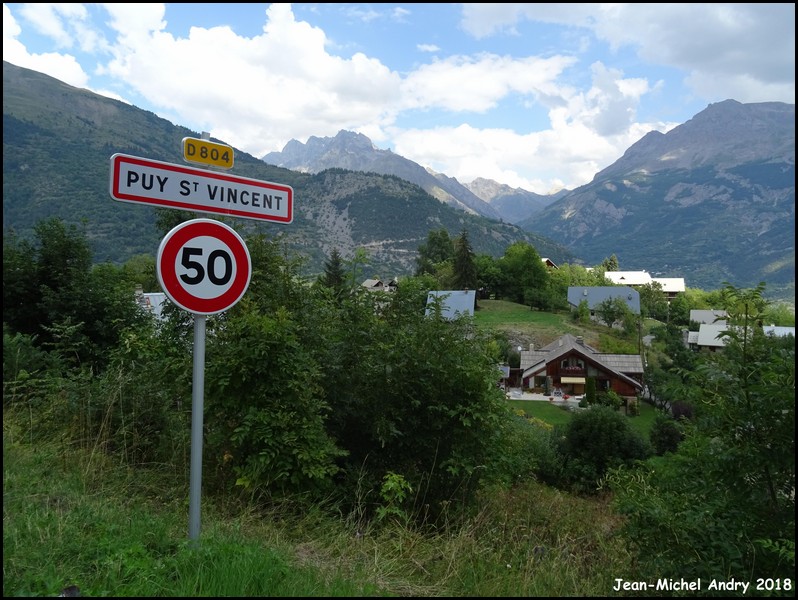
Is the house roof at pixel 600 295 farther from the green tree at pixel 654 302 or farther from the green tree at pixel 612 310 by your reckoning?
the green tree at pixel 654 302

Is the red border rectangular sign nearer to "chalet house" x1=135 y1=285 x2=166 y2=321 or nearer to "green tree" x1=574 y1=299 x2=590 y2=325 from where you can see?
"chalet house" x1=135 y1=285 x2=166 y2=321

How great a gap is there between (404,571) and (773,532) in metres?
2.42

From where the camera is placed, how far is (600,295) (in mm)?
72500

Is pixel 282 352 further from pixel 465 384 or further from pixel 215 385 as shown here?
pixel 465 384

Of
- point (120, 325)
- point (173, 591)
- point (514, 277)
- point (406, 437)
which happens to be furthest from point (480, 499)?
point (514, 277)

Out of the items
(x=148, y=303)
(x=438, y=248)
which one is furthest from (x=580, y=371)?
(x=438, y=248)

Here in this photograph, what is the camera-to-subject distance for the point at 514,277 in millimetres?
79375

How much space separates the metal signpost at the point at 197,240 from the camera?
3062mm

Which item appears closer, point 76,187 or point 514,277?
point 514,277

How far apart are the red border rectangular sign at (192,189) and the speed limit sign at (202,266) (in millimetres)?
249

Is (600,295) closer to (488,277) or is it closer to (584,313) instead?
(584,313)

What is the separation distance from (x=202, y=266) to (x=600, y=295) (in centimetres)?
7597

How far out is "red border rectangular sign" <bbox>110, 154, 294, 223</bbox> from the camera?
310cm

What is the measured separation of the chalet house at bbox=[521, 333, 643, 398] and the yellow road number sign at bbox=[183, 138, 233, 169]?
150 ft
